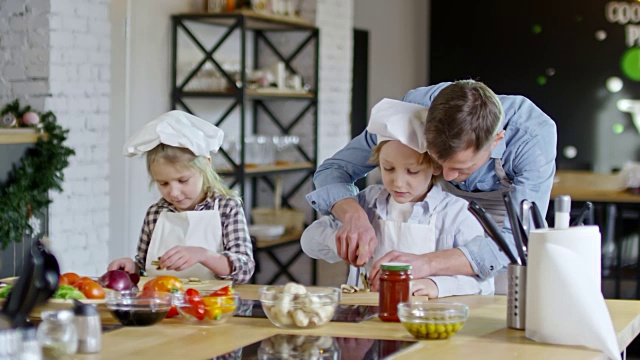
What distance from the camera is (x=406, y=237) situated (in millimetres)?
3082

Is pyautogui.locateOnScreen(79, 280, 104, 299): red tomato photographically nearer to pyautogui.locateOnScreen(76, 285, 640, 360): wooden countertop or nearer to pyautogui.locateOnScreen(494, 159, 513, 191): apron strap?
pyautogui.locateOnScreen(76, 285, 640, 360): wooden countertop

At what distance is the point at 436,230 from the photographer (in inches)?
121

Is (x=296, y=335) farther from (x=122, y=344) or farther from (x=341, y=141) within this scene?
(x=341, y=141)

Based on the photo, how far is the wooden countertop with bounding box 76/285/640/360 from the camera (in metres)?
2.13

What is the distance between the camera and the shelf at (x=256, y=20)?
637 cm

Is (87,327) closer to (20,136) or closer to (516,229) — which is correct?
(516,229)

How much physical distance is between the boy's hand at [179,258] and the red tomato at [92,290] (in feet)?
1.29

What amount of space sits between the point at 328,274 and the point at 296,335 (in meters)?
5.42

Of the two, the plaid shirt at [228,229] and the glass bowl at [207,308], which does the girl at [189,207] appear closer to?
the plaid shirt at [228,229]

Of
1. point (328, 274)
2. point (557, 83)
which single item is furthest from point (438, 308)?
point (557, 83)

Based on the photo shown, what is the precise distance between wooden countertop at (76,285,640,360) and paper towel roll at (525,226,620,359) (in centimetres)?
3

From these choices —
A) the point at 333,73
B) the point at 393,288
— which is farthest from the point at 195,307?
the point at 333,73

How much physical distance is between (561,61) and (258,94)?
499 cm

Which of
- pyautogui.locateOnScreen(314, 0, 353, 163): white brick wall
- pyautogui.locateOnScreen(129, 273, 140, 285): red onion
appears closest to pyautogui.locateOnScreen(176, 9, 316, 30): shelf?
pyautogui.locateOnScreen(314, 0, 353, 163): white brick wall
